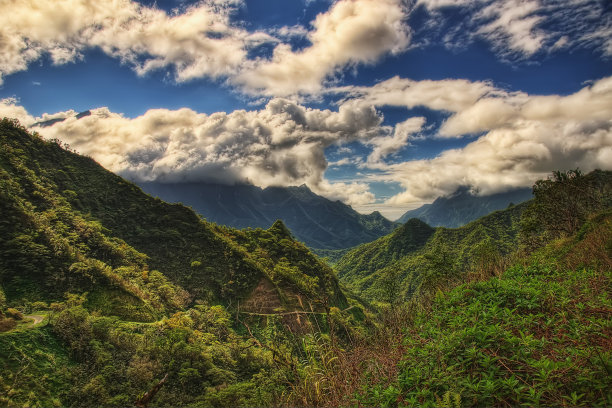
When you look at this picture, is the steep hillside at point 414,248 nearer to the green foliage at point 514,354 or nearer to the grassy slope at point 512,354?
the grassy slope at point 512,354

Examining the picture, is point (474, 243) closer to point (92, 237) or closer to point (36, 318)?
point (92, 237)

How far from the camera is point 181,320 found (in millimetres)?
27156

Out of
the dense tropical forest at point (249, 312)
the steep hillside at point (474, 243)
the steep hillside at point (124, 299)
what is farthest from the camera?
the steep hillside at point (474, 243)

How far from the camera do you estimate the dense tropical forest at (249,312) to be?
4199 mm

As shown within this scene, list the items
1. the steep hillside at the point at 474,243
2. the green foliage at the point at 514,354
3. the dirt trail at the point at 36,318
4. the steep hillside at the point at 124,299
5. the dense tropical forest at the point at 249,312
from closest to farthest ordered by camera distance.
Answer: the green foliage at the point at 514,354, the dense tropical forest at the point at 249,312, the steep hillside at the point at 124,299, the dirt trail at the point at 36,318, the steep hillside at the point at 474,243

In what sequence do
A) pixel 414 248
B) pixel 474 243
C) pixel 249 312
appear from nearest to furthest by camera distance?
1. pixel 249 312
2. pixel 474 243
3. pixel 414 248

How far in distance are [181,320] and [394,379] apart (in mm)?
27690

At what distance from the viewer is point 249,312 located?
41688 millimetres

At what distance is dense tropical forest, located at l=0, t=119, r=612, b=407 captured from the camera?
165 inches

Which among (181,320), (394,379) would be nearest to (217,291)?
(181,320)

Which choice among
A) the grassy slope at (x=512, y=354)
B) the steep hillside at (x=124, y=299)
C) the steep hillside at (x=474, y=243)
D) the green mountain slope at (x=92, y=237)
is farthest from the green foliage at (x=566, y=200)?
the green mountain slope at (x=92, y=237)

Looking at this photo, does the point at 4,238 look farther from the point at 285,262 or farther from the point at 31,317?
the point at 285,262

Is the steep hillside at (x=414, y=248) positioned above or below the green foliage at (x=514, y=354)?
below

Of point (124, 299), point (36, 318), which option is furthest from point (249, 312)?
point (36, 318)
